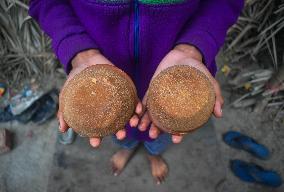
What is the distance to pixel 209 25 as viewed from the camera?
1.28 metres

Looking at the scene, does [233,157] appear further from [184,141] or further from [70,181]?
[70,181]

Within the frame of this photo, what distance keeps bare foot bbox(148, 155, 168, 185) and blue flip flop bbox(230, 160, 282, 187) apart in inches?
17.9

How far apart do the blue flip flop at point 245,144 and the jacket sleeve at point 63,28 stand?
129 cm

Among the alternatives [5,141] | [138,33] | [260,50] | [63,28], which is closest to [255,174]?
→ [260,50]

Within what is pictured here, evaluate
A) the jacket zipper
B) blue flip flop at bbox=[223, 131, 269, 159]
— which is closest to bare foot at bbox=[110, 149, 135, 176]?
blue flip flop at bbox=[223, 131, 269, 159]

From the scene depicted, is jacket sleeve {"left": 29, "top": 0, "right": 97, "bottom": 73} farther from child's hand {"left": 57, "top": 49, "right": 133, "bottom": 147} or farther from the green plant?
the green plant

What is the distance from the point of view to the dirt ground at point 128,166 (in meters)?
2.00

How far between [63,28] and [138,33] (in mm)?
307

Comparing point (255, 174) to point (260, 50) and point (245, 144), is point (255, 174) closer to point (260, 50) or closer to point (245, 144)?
point (245, 144)

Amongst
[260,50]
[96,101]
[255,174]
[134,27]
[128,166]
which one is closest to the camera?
[96,101]

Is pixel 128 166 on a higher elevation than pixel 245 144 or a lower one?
lower

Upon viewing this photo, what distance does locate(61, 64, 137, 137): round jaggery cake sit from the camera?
106 cm

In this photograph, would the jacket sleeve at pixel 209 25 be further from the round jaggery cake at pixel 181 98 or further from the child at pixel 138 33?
the round jaggery cake at pixel 181 98

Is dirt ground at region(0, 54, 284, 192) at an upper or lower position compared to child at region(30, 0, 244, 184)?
lower
